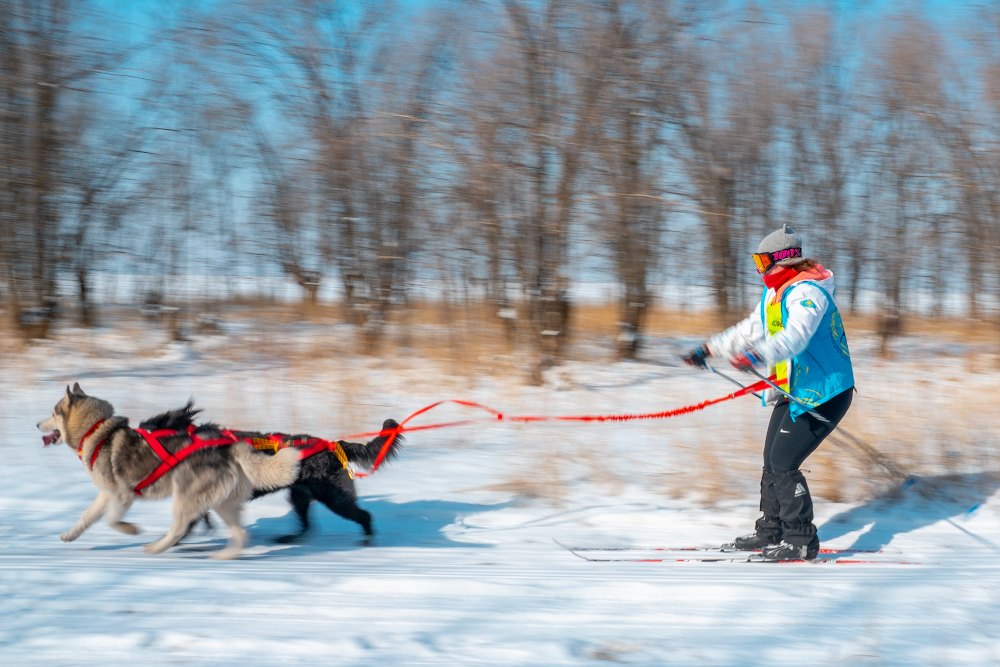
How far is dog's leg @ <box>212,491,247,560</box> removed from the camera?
4.23 m

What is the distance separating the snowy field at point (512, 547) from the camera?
9.43 ft

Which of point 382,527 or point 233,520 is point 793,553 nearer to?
point 382,527

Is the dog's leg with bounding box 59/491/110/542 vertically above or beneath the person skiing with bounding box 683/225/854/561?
beneath

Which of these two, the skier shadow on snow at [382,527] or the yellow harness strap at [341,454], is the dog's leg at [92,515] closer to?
the skier shadow on snow at [382,527]

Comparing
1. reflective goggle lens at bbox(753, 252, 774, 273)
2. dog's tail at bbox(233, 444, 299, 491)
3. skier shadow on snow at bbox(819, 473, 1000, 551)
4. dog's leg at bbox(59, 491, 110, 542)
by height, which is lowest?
skier shadow on snow at bbox(819, 473, 1000, 551)

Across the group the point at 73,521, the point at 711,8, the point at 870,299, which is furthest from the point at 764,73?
the point at 73,521

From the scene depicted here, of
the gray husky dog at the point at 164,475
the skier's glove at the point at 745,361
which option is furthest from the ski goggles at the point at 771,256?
the gray husky dog at the point at 164,475

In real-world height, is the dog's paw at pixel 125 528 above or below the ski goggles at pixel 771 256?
below

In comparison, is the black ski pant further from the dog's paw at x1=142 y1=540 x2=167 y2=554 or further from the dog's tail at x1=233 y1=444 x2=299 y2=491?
the dog's paw at x1=142 y1=540 x2=167 y2=554

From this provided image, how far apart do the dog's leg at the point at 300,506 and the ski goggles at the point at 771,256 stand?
122 inches

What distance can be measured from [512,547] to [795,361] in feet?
6.73

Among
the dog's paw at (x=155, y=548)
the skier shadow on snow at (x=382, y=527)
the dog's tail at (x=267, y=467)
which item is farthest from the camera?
the skier shadow on snow at (x=382, y=527)

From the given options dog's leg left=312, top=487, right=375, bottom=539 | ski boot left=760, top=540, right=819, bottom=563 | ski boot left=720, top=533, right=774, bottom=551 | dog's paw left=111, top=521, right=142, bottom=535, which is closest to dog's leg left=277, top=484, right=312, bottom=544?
dog's leg left=312, top=487, right=375, bottom=539

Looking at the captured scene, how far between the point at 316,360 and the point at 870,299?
9.52 metres
